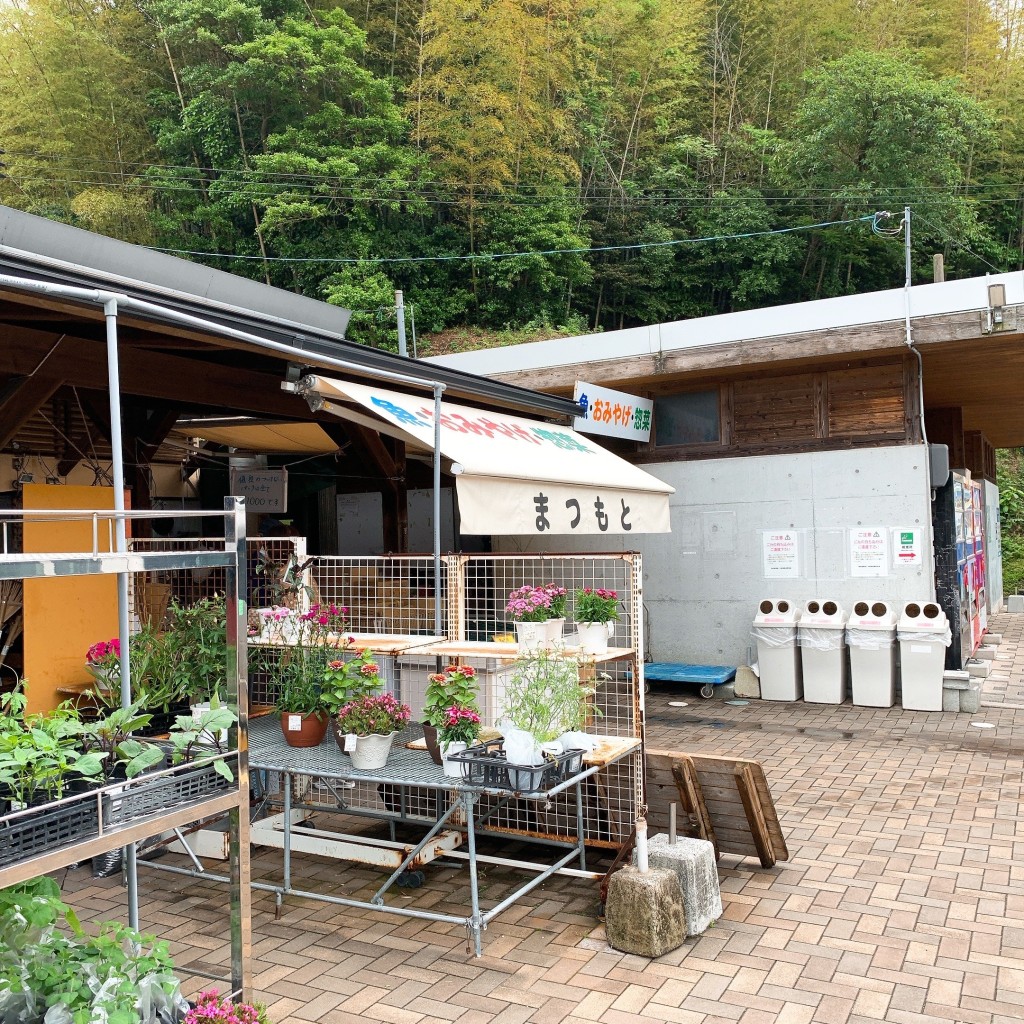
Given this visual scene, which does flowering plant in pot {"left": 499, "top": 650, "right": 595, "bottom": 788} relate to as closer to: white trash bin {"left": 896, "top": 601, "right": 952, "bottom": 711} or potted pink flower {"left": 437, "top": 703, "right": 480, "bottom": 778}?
potted pink flower {"left": 437, "top": 703, "right": 480, "bottom": 778}

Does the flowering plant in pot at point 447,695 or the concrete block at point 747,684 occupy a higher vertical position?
the flowering plant in pot at point 447,695

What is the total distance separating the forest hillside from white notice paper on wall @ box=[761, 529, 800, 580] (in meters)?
15.5

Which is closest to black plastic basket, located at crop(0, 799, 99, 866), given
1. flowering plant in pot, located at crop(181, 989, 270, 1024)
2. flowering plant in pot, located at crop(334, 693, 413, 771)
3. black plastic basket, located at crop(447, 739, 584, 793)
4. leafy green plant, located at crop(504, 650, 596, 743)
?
flowering plant in pot, located at crop(181, 989, 270, 1024)

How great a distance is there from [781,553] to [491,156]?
63.4ft

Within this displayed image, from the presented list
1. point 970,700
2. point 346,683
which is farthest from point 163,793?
point 970,700

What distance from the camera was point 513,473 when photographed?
5809mm

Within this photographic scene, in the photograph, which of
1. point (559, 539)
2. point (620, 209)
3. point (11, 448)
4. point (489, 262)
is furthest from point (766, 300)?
point (11, 448)

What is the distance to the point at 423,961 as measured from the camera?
3984mm

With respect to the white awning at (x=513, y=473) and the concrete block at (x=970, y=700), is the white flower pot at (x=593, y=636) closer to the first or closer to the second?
the white awning at (x=513, y=473)

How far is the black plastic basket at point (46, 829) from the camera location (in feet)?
7.04

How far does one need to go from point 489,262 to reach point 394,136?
4254 millimetres

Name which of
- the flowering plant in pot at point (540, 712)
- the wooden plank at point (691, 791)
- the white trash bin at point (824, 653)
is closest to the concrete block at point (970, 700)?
the white trash bin at point (824, 653)

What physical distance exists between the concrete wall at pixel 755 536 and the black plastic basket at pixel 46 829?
8730mm

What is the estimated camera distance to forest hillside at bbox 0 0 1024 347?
79.0 feet
